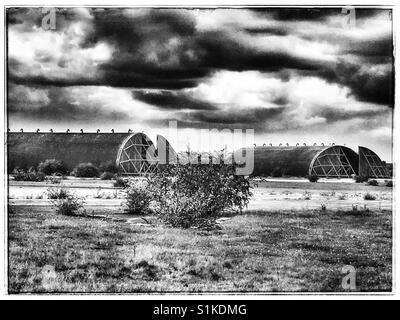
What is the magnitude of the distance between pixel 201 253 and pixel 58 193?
344 cm

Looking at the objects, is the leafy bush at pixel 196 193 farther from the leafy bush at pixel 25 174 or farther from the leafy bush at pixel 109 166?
the leafy bush at pixel 25 174

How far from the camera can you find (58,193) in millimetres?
10805

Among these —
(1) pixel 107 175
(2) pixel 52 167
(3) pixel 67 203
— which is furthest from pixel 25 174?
(1) pixel 107 175

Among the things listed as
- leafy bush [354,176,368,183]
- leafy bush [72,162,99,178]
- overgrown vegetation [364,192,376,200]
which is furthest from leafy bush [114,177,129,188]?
overgrown vegetation [364,192,376,200]

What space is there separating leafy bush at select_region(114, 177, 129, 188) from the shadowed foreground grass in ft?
2.69

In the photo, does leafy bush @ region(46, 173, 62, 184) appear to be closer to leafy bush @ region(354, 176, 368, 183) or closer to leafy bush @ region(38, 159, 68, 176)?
leafy bush @ region(38, 159, 68, 176)

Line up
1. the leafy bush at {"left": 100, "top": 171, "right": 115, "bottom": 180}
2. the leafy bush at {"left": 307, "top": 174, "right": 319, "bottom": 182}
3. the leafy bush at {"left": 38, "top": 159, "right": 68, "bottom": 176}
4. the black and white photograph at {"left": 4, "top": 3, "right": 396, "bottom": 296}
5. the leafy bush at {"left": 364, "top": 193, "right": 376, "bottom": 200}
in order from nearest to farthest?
the black and white photograph at {"left": 4, "top": 3, "right": 396, "bottom": 296}, the leafy bush at {"left": 38, "top": 159, "right": 68, "bottom": 176}, the leafy bush at {"left": 364, "top": 193, "right": 376, "bottom": 200}, the leafy bush at {"left": 100, "top": 171, "right": 115, "bottom": 180}, the leafy bush at {"left": 307, "top": 174, "right": 319, "bottom": 182}

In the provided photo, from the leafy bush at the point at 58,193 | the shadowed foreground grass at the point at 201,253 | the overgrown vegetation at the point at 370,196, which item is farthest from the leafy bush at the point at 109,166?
the overgrown vegetation at the point at 370,196

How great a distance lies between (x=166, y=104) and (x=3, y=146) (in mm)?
3559

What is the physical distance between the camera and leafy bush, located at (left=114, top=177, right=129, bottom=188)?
435 inches

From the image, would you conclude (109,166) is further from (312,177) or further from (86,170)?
(312,177)

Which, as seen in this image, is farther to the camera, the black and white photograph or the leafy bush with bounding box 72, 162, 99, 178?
the leafy bush with bounding box 72, 162, 99, 178

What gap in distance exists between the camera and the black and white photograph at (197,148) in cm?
1016

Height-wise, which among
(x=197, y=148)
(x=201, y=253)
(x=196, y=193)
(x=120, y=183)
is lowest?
(x=201, y=253)
